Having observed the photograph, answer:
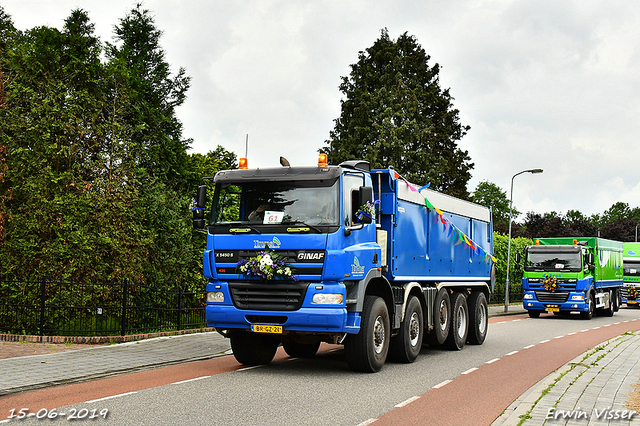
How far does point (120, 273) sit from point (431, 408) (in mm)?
8836

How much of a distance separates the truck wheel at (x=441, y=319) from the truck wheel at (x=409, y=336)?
0.89 metres

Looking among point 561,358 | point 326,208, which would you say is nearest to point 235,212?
point 326,208

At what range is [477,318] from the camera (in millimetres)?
15781

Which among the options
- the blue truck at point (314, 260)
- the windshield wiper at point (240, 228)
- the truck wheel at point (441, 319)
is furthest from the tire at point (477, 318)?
the windshield wiper at point (240, 228)

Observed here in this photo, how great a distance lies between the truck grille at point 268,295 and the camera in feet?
32.2

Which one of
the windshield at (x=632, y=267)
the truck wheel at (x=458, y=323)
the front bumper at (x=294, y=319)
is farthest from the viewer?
the windshield at (x=632, y=267)

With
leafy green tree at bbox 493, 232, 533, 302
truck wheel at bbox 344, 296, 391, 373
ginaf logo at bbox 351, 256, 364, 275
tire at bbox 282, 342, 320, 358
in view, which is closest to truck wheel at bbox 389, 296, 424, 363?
truck wheel at bbox 344, 296, 391, 373

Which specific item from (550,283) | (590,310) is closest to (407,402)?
(550,283)

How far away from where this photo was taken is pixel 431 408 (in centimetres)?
790

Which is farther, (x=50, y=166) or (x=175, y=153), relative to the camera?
(x=175, y=153)

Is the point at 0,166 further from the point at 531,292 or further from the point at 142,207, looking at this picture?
the point at 531,292

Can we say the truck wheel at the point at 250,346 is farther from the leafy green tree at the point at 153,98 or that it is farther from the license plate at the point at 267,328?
the leafy green tree at the point at 153,98

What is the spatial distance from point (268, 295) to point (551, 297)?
20.0 metres

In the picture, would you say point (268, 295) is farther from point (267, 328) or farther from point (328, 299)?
point (328, 299)
